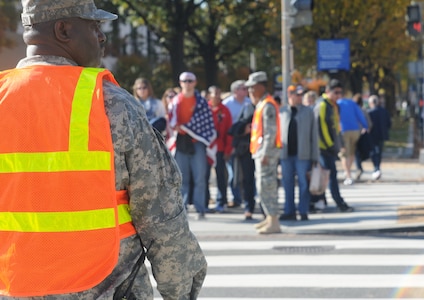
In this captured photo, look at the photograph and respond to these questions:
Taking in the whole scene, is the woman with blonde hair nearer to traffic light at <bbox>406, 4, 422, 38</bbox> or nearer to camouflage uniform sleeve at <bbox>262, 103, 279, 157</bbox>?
camouflage uniform sleeve at <bbox>262, 103, 279, 157</bbox>

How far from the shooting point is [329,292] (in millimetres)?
7914

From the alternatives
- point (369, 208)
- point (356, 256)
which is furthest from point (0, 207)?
point (369, 208)

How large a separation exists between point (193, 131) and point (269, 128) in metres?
1.89

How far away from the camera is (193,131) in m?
12.7

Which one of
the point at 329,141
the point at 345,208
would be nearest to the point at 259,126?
the point at 329,141

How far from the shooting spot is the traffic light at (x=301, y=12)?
13641mm

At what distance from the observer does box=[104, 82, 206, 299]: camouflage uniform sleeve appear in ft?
9.85

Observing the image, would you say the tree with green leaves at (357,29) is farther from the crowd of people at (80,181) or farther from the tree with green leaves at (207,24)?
the crowd of people at (80,181)

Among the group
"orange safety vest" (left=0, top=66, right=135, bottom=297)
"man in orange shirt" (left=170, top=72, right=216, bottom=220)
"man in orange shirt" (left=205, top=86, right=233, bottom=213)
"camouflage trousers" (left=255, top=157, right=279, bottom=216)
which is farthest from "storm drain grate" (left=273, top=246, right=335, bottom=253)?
"orange safety vest" (left=0, top=66, right=135, bottom=297)

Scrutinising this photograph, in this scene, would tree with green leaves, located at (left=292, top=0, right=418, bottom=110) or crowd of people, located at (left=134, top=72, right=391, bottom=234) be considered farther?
tree with green leaves, located at (left=292, top=0, right=418, bottom=110)

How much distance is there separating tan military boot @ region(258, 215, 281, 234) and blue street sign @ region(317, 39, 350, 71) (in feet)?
41.6

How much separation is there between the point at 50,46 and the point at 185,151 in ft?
31.9

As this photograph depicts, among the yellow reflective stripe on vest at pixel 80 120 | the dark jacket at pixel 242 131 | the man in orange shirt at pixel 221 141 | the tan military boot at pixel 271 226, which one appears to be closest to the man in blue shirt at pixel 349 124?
the man in orange shirt at pixel 221 141

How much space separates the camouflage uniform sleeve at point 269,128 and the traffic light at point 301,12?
2952mm
